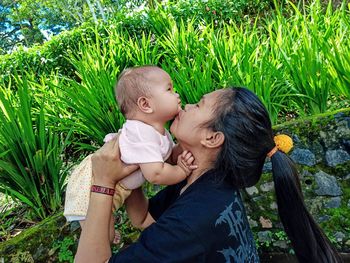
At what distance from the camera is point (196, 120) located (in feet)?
4.43

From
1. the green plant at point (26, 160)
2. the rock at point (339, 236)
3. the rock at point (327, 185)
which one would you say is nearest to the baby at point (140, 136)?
the green plant at point (26, 160)

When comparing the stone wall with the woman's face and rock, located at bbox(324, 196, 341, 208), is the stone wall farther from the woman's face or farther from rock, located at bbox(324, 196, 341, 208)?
the woman's face

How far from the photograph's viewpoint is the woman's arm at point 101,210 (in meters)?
1.28

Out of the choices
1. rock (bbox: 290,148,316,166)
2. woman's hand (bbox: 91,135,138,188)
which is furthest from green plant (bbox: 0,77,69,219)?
rock (bbox: 290,148,316,166)

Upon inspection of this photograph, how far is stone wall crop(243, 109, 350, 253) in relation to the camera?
8.11 ft

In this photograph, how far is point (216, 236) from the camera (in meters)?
1.13

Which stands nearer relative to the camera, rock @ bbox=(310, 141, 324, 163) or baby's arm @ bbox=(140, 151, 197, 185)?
baby's arm @ bbox=(140, 151, 197, 185)

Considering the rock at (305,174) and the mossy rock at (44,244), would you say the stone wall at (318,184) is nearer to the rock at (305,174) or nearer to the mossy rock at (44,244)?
the rock at (305,174)

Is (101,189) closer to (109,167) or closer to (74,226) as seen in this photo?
(109,167)

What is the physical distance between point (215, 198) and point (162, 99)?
1.61 ft

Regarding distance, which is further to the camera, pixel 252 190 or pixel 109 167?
pixel 252 190

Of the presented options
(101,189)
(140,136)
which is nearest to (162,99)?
(140,136)

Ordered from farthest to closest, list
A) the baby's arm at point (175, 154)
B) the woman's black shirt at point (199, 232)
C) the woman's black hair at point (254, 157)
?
the baby's arm at point (175, 154) < the woman's black hair at point (254, 157) < the woman's black shirt at point (199, 232)

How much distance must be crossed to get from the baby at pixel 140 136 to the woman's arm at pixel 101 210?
46 millimetres
